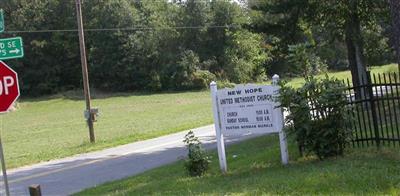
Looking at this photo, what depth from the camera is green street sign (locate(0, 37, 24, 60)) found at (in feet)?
30.7

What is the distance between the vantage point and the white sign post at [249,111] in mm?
9250

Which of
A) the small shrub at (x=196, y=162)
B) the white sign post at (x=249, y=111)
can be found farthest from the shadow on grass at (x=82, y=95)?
the white sign post at (x=249, y=111)

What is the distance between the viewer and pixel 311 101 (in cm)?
875

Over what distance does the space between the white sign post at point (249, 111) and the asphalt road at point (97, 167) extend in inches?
53.5

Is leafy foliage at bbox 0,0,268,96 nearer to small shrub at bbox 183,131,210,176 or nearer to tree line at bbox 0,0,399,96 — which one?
tree line at bbox 0,0,399,96

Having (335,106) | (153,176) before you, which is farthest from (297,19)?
(335,106)

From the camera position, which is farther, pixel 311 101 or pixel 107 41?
pixel 107 41

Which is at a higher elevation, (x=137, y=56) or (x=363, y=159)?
(x=137, y=56)

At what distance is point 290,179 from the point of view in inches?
312

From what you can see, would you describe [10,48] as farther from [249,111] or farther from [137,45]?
[137,45]

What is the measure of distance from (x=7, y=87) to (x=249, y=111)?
3893 mm

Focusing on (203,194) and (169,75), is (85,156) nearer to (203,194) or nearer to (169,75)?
(203,194)

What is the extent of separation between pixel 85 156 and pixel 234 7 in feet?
192

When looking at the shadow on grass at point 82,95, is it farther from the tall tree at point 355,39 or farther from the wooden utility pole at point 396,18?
the wooden utility pole at point 396,18
